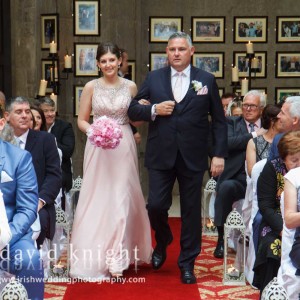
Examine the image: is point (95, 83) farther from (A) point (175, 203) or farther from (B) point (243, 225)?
(A) point (175, 203)

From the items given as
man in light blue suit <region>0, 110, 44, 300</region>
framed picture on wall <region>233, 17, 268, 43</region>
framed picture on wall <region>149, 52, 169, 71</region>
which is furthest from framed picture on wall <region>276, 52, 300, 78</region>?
man in light blue suit <region>0, 110, 44, 300</region>

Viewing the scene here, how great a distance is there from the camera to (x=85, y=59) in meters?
11.6

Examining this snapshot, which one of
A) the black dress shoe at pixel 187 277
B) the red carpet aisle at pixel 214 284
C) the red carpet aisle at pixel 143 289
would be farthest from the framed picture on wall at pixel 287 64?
the black dress shoe at pixel 187 277

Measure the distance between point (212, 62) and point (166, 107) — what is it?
6.09 meters

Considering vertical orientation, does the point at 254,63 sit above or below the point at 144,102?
above

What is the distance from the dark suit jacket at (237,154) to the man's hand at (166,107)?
1598 millimetres

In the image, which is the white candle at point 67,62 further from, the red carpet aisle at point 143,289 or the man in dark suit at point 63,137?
the red carpet aisle at point 143,289

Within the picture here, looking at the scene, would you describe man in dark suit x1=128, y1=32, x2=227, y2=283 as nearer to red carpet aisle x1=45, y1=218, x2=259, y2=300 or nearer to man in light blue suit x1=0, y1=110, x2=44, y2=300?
red carpet aisle x1=45, y1=218, x2=259, y2=300

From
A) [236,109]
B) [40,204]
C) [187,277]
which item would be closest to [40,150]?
[40,204]

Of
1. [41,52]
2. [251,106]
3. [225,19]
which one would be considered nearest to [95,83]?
[251,106]

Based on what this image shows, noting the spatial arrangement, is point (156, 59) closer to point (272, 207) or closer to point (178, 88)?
point (178, 88)

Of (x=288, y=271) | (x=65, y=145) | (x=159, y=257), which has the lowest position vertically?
(x=159, y=257)

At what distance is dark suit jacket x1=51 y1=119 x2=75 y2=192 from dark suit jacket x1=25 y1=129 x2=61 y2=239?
2335 mm

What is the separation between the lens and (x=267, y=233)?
17.4ft
